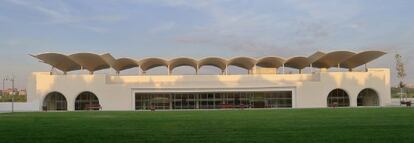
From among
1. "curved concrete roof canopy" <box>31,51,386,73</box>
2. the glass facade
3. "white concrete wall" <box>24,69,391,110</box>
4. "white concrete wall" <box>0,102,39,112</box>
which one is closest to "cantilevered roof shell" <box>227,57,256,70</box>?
"curved concrete roof canopy" <box>31,51,386,73</box>

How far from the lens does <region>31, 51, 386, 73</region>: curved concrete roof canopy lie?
5372 cm

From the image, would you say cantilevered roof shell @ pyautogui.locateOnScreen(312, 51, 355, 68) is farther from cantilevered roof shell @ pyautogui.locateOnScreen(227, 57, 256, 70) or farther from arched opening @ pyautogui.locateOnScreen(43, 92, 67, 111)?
arched opening @ pyautogui.locateOnScreen(43, 92, 67, 111)

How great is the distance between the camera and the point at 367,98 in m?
56.4

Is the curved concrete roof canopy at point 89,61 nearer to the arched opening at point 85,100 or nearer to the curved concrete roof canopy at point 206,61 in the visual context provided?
the curved concrete roof canopy at point 206,61

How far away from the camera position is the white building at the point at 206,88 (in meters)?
51.9

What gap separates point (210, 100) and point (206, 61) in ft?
18.9

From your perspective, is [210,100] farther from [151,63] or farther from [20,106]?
[20,106]

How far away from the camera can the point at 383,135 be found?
14.4 m

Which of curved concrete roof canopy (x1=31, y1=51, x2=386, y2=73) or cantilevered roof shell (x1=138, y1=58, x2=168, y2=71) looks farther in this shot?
cantilevered roof shell (x1=138, y1=58, x2=168, y2=71)

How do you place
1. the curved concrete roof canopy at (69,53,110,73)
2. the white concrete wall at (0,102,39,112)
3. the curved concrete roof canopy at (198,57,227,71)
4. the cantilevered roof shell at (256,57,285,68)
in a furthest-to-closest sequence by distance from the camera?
the curved concrete roof canopy at (198,57,227,71) → the cantilevered roof shell at (256,57,285,68) → the curved concrete roof canopy at (69,53,110,73) → the white concrete wall at (0,102,39,112)

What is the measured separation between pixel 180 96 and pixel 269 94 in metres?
9.16

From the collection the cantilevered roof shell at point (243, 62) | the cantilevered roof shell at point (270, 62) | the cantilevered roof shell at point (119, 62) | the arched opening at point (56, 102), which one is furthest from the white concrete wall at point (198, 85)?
the cantilevered roof shell at point (243, 62)

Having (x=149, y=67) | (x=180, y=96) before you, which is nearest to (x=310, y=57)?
(x=180, y=96)

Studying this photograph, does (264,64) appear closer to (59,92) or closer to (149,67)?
(149,67)
